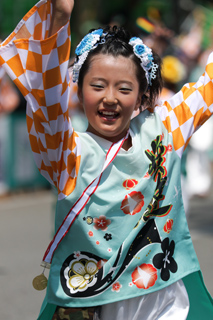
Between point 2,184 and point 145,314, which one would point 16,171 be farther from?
point 145,314

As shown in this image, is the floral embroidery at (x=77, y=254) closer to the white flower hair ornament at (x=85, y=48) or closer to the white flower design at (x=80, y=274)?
the white flower design at (x=80, y=274)

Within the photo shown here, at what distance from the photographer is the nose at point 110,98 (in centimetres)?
237

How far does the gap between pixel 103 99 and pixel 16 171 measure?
289 inches

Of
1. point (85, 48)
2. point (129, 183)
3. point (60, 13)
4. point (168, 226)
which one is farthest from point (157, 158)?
point (60, 13)

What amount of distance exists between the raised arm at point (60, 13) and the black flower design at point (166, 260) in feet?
2.99

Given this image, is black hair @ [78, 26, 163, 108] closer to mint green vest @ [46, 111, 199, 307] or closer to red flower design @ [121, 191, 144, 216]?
mint green vest @ [46, 111, 199, 307]

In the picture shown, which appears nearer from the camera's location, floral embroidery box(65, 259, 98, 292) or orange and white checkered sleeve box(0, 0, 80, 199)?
orange and white checkered sleeve box(0, 0, 80, 199)

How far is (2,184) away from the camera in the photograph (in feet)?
30.9

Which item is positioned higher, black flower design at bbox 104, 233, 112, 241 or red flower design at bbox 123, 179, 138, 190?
red flower design at bbox 123, 179, 138, 190

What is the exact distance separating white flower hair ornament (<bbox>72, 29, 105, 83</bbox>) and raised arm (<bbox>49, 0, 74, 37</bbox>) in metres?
0.31

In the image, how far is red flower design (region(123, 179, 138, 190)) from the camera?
244 centimetres

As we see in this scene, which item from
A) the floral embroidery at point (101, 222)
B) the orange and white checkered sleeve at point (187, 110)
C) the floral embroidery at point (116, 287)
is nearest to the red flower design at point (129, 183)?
the floral embroidery at point (101, 222)

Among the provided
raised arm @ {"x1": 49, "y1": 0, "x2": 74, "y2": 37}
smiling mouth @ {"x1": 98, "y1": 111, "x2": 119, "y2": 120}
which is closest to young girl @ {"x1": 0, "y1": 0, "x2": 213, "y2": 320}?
smiling mouth @ {"x1": 98, "y1": 111, "x2": 119, "y2": 120}

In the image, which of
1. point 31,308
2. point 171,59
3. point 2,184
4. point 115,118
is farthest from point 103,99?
point 2,184
